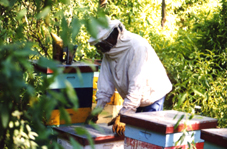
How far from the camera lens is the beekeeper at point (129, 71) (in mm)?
2418

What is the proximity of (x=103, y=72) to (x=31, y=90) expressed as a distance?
204cm

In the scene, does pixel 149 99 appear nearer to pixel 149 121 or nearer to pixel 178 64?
pixel 149 121

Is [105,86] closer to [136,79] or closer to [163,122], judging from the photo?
[136,79]

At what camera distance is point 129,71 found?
251 centimetres

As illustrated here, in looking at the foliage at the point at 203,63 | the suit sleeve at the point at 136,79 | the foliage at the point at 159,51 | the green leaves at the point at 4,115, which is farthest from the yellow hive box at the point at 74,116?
the green leaves at the point at 4,115

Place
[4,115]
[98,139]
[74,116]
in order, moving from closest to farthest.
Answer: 1. [4,115]
2. [98,139]
3. [74,116]

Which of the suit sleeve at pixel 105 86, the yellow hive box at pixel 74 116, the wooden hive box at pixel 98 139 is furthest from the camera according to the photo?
the yellow hive box at pixel 74 116

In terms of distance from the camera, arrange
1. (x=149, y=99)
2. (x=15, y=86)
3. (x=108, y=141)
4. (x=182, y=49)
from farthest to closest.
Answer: (x=182, y=49), (x=149, y=99), (x=108, y=141), (x=15, y=86)

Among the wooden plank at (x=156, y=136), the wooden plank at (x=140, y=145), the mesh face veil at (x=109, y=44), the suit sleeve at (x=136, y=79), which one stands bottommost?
the wooden plank at (x=140, y=145)

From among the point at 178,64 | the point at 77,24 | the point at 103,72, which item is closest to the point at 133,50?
the point at 103,72

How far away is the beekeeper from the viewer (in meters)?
2.42

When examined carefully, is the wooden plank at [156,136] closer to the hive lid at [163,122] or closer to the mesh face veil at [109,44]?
the hive lid at [163,122]

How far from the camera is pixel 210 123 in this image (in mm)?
2043

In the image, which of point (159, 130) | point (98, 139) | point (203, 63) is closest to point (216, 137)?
point (159, 130)
